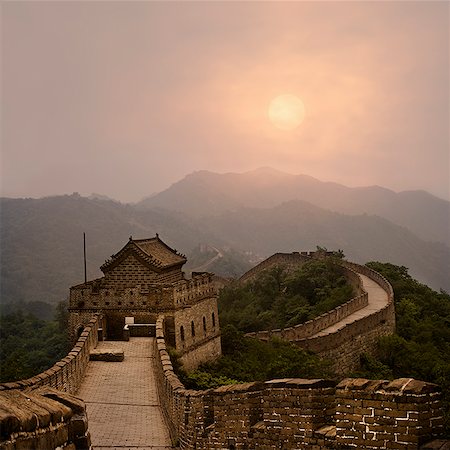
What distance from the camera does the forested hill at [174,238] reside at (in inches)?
3585

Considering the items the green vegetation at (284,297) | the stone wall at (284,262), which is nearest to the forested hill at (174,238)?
the stone wall at (284,262)

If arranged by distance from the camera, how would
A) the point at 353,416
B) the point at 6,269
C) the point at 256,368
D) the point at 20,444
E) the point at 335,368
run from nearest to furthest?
the point at 20,444
the point at 353,416
the point at 256,368
the point at 335,368
the point at 6,269

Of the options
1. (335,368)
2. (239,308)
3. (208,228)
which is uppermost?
(208,228)

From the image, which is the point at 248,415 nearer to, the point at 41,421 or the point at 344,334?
the point at 41,421

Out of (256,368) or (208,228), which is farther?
(208,228)

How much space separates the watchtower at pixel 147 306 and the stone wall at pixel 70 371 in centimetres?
253

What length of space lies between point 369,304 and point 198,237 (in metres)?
104

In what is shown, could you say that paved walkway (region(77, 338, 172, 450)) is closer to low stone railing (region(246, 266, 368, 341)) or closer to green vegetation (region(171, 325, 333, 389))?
green vegetation (region(171, 325, 333, 389))

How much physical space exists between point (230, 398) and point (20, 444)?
381cm

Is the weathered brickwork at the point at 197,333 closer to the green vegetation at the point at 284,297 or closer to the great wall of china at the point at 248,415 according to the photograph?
the green vegetation at the point at 284,297

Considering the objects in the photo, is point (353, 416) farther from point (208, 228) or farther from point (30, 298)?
point (208, 228)

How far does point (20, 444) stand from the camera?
3656 mm

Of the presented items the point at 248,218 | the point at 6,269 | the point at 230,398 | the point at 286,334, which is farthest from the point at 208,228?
the point at 230,398

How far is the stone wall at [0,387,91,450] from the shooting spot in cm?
364
